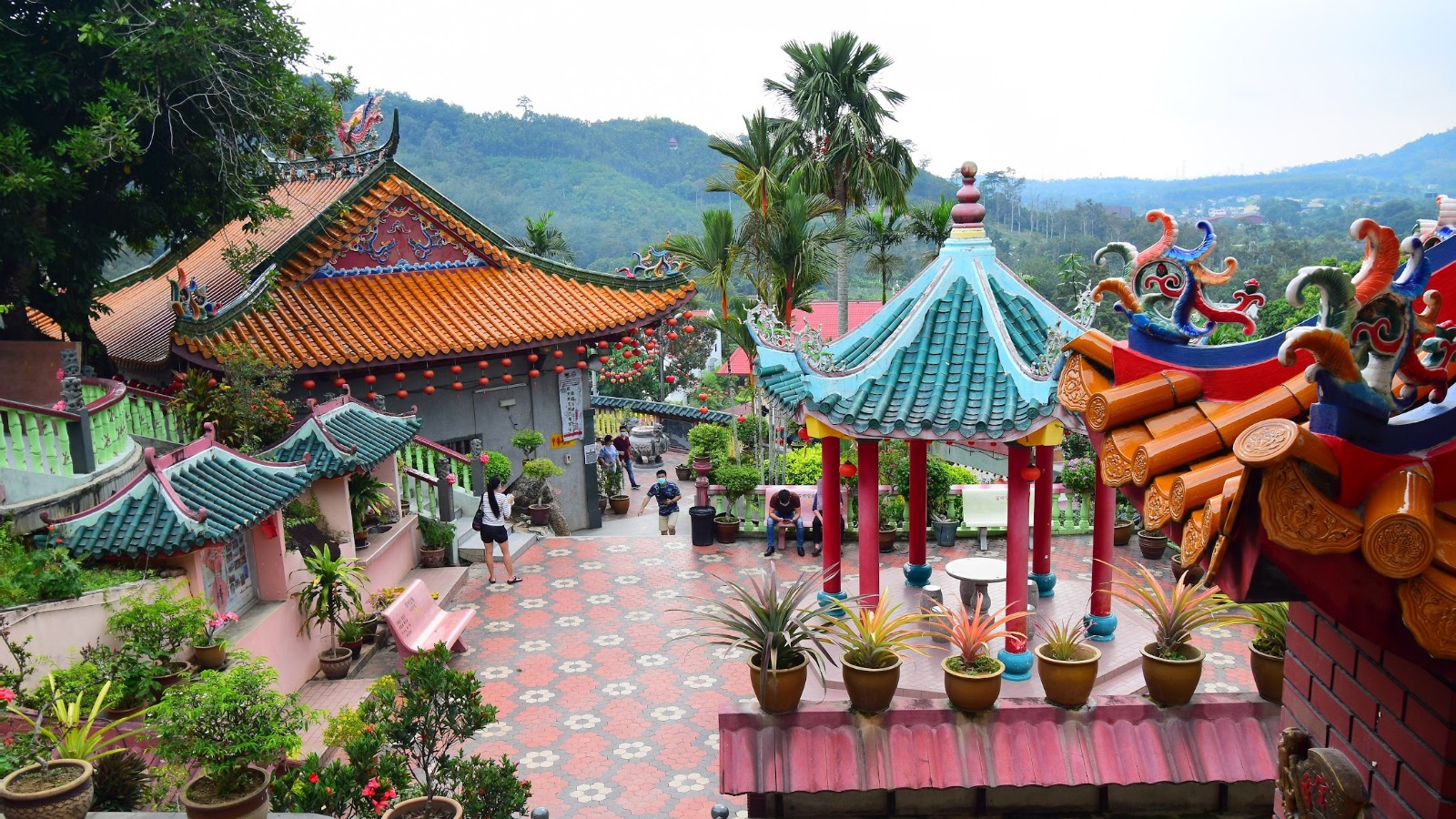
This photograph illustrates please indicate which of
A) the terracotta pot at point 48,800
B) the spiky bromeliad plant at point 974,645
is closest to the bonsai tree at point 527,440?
the spiky bromeliad plant at point 974,645

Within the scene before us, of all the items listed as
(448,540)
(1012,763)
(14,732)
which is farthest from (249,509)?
(1012,763)

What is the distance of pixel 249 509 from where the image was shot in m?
9.17

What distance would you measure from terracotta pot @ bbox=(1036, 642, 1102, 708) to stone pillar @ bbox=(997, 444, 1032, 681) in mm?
1972

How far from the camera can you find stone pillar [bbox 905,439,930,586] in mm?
10648

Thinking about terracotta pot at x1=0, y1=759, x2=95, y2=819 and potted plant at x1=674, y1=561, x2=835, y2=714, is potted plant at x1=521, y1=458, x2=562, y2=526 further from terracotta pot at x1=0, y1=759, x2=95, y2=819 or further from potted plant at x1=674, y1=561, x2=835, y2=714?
terracotta pot at x1=0, y1=759, x2=95, y2=819

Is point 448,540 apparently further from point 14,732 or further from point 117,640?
point 14,732

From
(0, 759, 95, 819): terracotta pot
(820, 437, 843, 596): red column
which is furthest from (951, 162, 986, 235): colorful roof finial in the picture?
(0, 759, 95, 819): terracotta pot

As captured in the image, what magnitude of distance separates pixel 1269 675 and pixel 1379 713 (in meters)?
3.66

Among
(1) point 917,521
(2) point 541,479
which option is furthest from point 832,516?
(2) point 541,479

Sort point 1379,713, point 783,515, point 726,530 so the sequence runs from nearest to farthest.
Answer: point 1379,713 < point 783,515 < point 726,530

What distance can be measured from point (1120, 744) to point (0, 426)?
895 cm

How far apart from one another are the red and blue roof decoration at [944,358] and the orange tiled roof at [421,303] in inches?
315

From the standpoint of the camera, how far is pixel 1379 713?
334 cm

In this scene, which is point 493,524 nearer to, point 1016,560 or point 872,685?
point 1016,560
